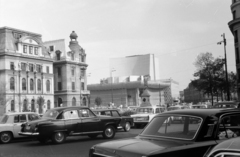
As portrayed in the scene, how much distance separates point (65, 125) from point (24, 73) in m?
60.3

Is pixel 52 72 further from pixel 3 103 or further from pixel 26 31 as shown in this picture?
pixel 3 103

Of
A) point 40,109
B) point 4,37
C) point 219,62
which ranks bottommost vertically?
point 40,109

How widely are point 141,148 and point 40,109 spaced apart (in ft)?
236

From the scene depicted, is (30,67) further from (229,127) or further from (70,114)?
(229,127)

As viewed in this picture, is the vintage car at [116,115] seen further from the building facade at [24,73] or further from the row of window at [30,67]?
the row of window at [30,67]

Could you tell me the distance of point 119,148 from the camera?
191 inches

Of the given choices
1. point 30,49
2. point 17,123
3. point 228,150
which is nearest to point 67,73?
point 30,49

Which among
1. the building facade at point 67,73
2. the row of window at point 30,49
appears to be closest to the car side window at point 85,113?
the row of window at point 30,49

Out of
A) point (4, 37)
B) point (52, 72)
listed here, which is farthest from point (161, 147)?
point (52, 72)

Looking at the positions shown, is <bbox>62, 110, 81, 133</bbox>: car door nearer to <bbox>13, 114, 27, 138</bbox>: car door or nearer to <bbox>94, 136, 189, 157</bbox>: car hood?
<bbox>13, 114, 27, 138</bbox>: car door

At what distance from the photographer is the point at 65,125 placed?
14742 mm

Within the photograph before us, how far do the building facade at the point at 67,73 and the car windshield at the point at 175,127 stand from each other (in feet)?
253

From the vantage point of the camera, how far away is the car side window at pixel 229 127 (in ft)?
17.5

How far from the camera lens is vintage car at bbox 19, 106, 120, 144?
47.3ft
